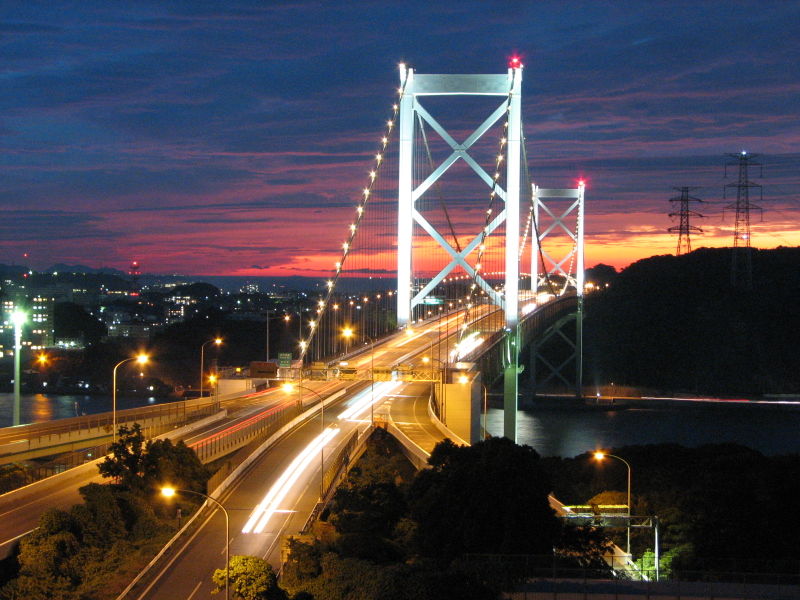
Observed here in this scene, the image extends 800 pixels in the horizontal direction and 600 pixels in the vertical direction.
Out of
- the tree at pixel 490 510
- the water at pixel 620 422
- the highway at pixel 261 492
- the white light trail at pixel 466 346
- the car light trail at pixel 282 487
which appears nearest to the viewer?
the highway at pixel 261 492

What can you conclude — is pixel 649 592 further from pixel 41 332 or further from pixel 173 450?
pixel 41 332

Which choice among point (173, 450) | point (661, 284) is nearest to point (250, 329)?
point (661, 284)

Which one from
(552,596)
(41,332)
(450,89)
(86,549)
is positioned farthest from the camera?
(41,332)

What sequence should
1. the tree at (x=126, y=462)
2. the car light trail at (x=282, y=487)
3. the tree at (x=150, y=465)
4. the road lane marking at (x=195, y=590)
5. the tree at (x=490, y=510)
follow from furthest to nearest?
the tree at (x=150, y=465)
the tree at (x=126, y=462)
the car light trail at (x=282, y=487)
the tree at (x=490, y=510)
the road lane marking at (x=195, y=590)

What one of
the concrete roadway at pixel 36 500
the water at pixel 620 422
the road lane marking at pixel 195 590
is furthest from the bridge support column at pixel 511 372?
the road lane marking at pixel 195 590

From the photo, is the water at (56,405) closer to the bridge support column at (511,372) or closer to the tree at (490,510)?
the bridge support column at (511,372)

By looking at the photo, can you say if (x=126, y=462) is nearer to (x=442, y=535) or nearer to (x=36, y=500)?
(x=36, y=500)
